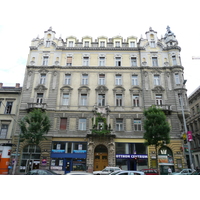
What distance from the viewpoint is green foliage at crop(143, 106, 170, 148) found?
2131 centimetres

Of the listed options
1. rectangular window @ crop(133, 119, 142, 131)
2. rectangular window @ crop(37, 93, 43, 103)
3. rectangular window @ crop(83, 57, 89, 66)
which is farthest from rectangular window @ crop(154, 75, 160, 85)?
rectangular window @ crop(37, 93, 43, 103)

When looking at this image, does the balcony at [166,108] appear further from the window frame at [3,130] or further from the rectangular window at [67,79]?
the window frame at [3,130]

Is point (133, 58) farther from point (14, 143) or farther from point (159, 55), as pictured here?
point (14, 143)

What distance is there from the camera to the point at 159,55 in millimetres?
31328

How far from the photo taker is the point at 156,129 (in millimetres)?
21266

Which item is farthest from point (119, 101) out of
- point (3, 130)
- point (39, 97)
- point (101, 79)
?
point (3, 130)

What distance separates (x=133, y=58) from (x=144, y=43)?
3710 mm

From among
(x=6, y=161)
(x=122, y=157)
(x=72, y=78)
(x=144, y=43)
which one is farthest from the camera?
(x=144, y=43)

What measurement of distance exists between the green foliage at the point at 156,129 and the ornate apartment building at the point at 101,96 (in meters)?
4.49

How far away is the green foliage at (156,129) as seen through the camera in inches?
839

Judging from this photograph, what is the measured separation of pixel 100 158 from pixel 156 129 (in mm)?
9494

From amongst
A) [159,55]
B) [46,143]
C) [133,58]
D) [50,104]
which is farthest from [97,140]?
[159,55]

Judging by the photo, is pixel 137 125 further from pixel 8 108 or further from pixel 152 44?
pixel 8 108

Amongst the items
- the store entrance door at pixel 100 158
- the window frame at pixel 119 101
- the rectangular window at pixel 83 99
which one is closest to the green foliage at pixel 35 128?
the rectangular window at pixel 83 99
